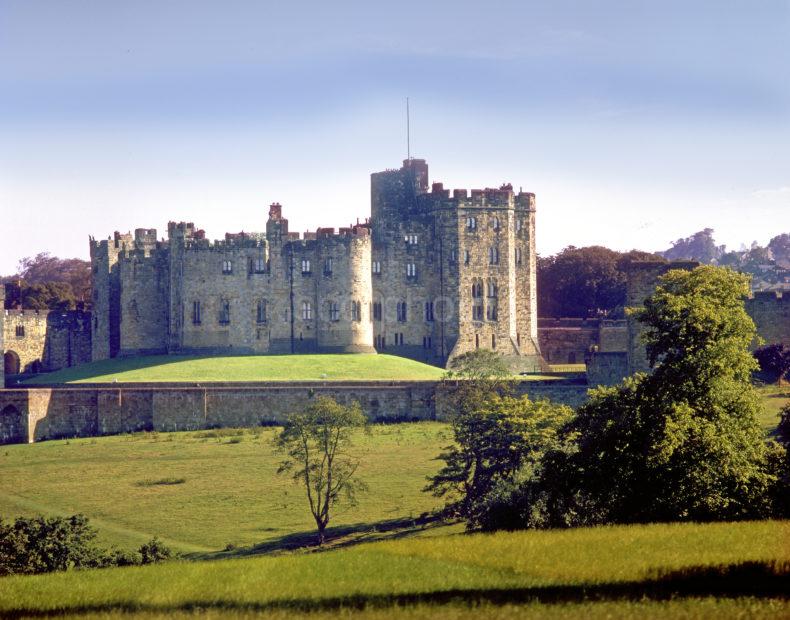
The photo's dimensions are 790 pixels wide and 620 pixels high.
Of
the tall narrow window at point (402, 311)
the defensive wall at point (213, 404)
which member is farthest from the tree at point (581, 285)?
the defensive wall at point (213, 404)

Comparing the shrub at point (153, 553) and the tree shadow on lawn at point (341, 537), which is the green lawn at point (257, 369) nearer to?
the tree shadow on lawn at point (341, 537)

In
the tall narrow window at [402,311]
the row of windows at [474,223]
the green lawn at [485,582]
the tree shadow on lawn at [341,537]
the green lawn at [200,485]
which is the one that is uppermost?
the row of windows at [474,223]

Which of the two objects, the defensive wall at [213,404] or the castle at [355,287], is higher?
the castle at [355,287]

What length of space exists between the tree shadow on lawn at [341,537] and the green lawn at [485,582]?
1189 cm

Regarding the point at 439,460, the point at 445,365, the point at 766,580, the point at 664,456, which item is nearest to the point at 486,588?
the point at 766,580

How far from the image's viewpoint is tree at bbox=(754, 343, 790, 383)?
231 ft

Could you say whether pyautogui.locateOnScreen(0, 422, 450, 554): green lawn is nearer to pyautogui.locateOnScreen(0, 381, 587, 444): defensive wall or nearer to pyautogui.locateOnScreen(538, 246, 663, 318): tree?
pyautogui.locateOnScreen(0, 381, 587, 444): defensive wall

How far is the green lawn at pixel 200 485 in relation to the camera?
45703 mm

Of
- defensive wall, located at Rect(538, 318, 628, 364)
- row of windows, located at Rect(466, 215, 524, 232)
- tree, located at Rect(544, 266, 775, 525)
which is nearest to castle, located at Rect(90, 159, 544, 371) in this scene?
row of windows, located at Rect(466, 215, 524, 232)

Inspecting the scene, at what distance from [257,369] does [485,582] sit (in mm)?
50007

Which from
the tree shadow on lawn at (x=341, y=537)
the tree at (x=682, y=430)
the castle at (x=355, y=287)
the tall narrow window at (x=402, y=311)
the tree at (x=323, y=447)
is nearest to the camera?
the tree at (x=682, y=430)

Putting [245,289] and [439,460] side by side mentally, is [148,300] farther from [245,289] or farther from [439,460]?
[439,460]

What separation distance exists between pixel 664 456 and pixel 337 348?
49838mm

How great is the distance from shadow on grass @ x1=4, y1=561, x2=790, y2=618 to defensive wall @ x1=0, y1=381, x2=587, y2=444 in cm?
4500
